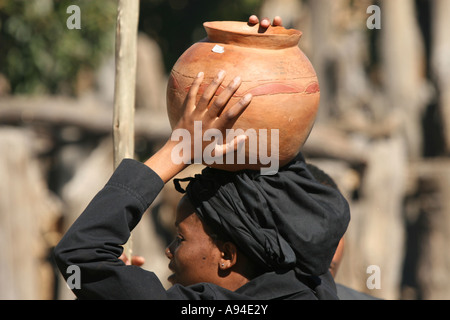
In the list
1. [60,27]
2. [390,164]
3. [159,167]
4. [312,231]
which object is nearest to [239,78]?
[159,167]

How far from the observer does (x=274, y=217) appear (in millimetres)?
2439


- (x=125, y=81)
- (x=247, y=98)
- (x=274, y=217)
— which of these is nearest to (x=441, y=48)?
(x=125, y=81)

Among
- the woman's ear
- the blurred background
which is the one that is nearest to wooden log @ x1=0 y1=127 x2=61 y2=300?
the blurred background

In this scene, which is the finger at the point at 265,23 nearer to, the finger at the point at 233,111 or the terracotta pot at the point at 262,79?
the terracotta pot at the point at 262,79

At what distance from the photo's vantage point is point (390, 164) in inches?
336

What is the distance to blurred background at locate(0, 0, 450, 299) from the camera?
752 cm

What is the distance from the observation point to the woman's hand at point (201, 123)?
2291 millimetres

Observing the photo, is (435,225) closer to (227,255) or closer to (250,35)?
(227,255)

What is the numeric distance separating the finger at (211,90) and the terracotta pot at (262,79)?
23 mm

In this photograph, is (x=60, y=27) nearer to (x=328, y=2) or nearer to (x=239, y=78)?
(x=328, y=2)

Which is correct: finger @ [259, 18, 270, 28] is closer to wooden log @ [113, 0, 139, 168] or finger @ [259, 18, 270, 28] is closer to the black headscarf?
the black headscarf

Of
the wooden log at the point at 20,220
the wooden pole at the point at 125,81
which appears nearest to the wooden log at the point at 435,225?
the wooden log at the point at 20,220

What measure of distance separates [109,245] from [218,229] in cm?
38

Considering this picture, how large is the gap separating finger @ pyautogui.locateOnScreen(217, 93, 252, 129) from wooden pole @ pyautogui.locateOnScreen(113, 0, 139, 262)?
0.69m
